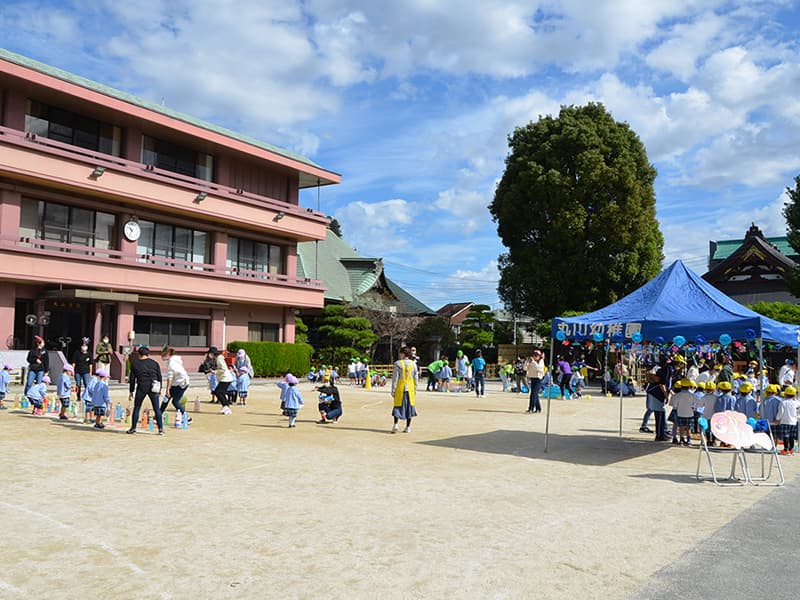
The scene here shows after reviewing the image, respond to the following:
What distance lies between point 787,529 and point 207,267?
28.0 meters

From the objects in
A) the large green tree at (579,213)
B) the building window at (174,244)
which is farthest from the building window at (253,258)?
the large green tree at (579,213)

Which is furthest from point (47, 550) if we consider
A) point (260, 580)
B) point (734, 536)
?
point (734, 536)

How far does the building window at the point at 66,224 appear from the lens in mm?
25609

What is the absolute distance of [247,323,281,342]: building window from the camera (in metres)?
35.1

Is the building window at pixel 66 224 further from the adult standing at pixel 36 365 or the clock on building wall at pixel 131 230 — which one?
the adult standing at pixel 36 365

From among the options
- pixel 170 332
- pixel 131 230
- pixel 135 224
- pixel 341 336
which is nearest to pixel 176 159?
pixel 135 224

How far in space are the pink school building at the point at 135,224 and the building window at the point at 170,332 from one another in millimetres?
60

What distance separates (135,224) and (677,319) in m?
23.1

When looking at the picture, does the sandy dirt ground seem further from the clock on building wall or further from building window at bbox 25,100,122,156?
building window at bbox 25,100,122,156

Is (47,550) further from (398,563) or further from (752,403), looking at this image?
(752,403)

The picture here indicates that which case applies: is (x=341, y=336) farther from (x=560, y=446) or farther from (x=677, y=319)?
(x=677, y=319)

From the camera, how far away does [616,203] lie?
3916cm

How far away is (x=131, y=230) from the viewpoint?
93.7ft

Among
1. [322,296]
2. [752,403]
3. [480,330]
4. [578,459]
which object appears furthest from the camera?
[480,330]
